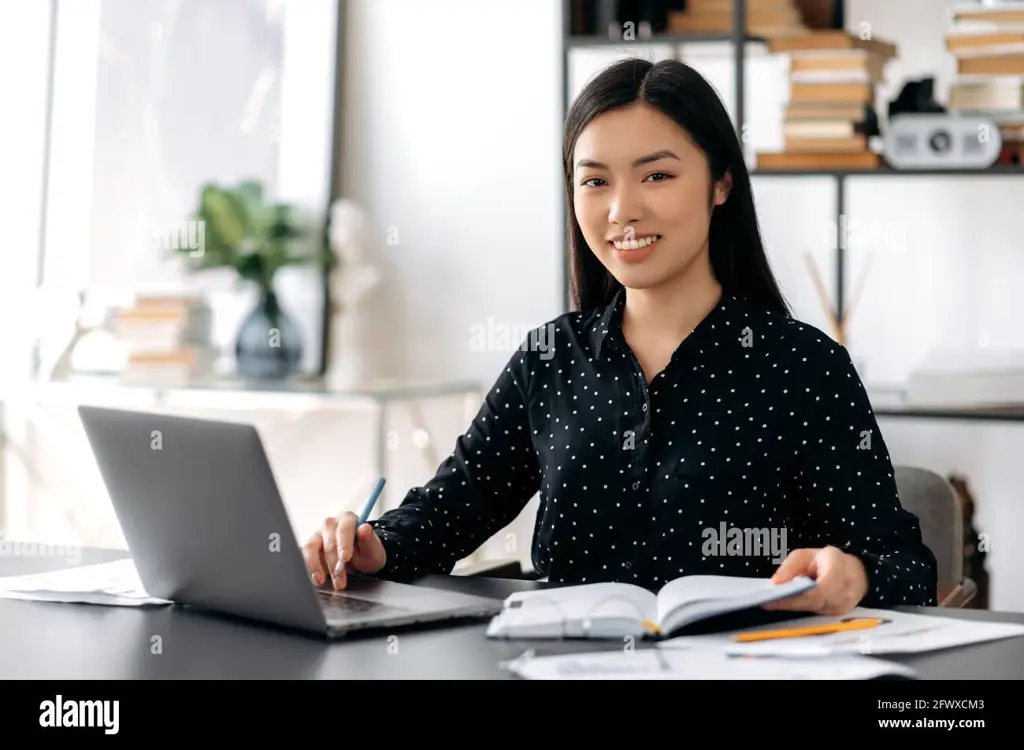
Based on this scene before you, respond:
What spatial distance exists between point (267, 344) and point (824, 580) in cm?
249

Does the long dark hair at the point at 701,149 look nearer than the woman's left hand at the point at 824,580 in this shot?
No

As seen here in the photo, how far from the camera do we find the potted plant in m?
3.67

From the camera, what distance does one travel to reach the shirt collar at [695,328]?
183 centimetres

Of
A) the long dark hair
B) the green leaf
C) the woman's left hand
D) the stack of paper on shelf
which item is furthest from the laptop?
the green leaf

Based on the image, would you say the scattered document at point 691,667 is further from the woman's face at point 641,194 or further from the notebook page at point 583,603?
the woman's face at point 641,194

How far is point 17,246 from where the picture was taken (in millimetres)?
3934

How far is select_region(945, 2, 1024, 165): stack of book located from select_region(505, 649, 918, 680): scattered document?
199cm

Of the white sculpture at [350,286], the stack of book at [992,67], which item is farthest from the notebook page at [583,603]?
the white sculpture at [350,286]

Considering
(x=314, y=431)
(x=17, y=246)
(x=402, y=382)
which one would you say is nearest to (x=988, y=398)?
(x=402, y=382)

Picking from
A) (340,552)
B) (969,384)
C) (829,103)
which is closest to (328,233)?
(829,103)

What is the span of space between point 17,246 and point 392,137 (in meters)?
1.07

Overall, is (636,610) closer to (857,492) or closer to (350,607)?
(350,607)

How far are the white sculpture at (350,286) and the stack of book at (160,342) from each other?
1.18ft
